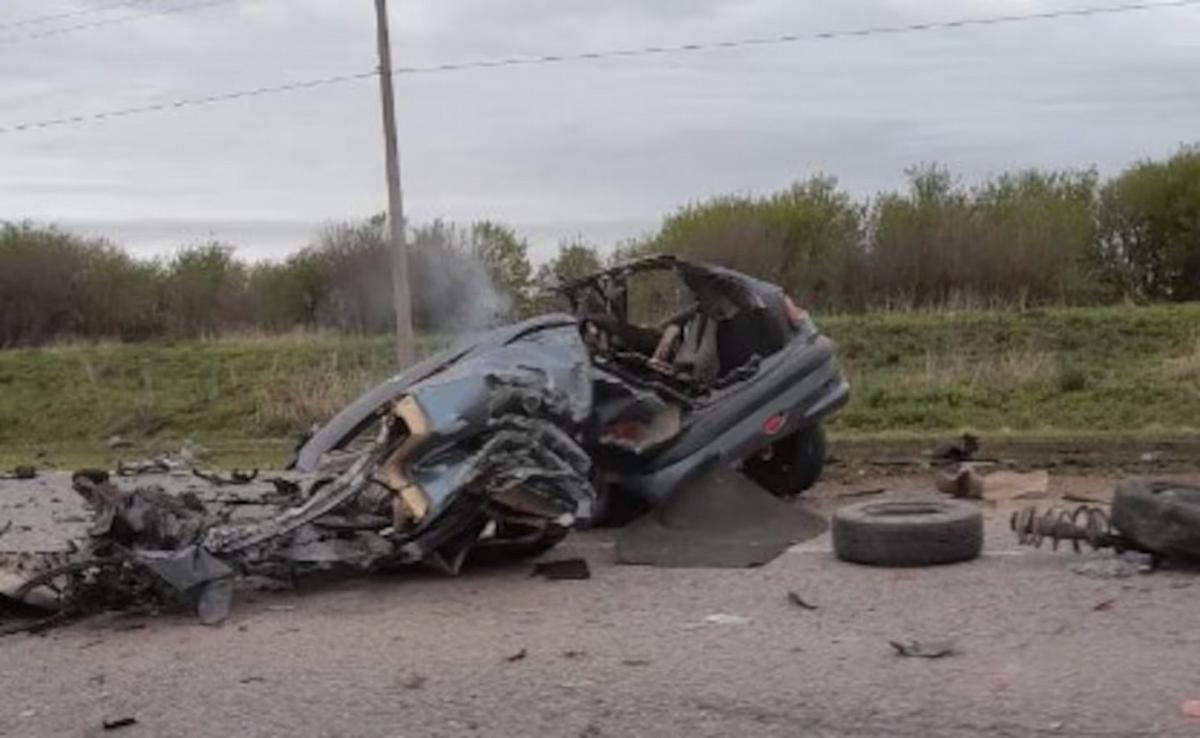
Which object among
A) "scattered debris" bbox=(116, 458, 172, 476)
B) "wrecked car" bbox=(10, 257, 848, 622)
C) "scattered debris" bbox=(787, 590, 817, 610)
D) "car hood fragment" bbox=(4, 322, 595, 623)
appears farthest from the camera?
"scattered debris" bbox=(116, 458, 172, 476)

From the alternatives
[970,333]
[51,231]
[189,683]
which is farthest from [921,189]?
[189,683]

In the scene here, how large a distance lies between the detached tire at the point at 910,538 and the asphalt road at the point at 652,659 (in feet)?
0.35

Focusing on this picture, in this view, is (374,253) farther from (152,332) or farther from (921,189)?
(921,189)

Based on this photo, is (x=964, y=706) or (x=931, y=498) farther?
(x=931, y=498)

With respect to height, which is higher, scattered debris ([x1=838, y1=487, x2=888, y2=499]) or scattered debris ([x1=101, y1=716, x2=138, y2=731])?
scattered debris ([x1=101, y1=716, x2=138, y2=731])

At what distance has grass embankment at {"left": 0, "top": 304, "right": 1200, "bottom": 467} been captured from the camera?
54.6 ft

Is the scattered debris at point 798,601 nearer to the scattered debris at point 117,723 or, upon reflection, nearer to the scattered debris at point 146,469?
the scattered debris at point 117,723

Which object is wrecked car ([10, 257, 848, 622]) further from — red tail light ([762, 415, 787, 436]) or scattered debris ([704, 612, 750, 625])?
scattered debris ([704, 612, 750, 625])

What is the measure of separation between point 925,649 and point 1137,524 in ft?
6.30

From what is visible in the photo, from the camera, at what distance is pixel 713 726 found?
205 inches

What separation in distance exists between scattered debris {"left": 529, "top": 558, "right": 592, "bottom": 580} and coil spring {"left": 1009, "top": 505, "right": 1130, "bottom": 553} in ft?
7.26

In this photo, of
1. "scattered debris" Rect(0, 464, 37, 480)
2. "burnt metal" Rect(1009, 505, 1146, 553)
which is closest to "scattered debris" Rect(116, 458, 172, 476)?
"scattered debris" Rect(0, 464, 37, 480)

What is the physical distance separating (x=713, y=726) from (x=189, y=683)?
2227 mm

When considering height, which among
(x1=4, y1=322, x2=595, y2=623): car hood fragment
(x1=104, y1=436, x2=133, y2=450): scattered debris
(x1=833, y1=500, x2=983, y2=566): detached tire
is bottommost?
(x1=104, y1=436, x2=133, y2=450): scattered debris
